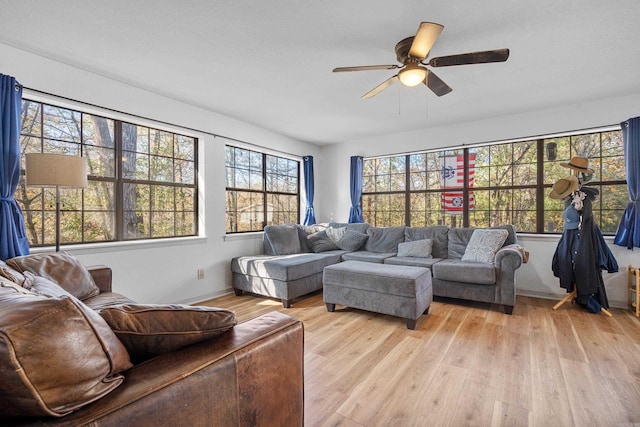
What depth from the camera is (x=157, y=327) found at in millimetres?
948

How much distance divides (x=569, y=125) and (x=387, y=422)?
405 centimetres

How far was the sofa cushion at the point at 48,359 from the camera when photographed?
0.60 m

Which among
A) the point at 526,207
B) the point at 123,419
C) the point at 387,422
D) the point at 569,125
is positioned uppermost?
the point at 569,125

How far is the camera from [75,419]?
643mm

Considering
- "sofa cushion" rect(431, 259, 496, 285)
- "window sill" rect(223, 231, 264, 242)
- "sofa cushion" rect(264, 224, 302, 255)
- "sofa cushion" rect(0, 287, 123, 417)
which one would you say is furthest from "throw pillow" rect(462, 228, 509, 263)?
"sofa cushion" rect(0, 287, 123, 417)

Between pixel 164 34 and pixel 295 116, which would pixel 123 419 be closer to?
pixel 164 34

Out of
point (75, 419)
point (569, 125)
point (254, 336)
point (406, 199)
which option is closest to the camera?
point (75, 419)

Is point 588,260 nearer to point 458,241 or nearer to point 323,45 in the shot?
point 458,241

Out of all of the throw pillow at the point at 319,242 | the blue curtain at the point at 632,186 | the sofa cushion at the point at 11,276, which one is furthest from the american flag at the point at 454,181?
the sofa cushion at the point at 11,276

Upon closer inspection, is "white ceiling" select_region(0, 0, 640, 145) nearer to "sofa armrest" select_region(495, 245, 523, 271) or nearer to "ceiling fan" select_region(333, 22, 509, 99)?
"ceiling fan" select_region(333, 22, 509, 99)

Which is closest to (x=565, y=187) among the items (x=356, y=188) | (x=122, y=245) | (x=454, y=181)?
(x=454, y=181)

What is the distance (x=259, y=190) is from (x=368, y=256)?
195 centimetres

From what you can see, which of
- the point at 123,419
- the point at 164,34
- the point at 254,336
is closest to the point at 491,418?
the point at 254,336

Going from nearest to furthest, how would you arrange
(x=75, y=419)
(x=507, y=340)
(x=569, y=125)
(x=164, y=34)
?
(x=75, y=419) < (x=164, y=34) < (x=507, y=340) < (x=569, y=125)
